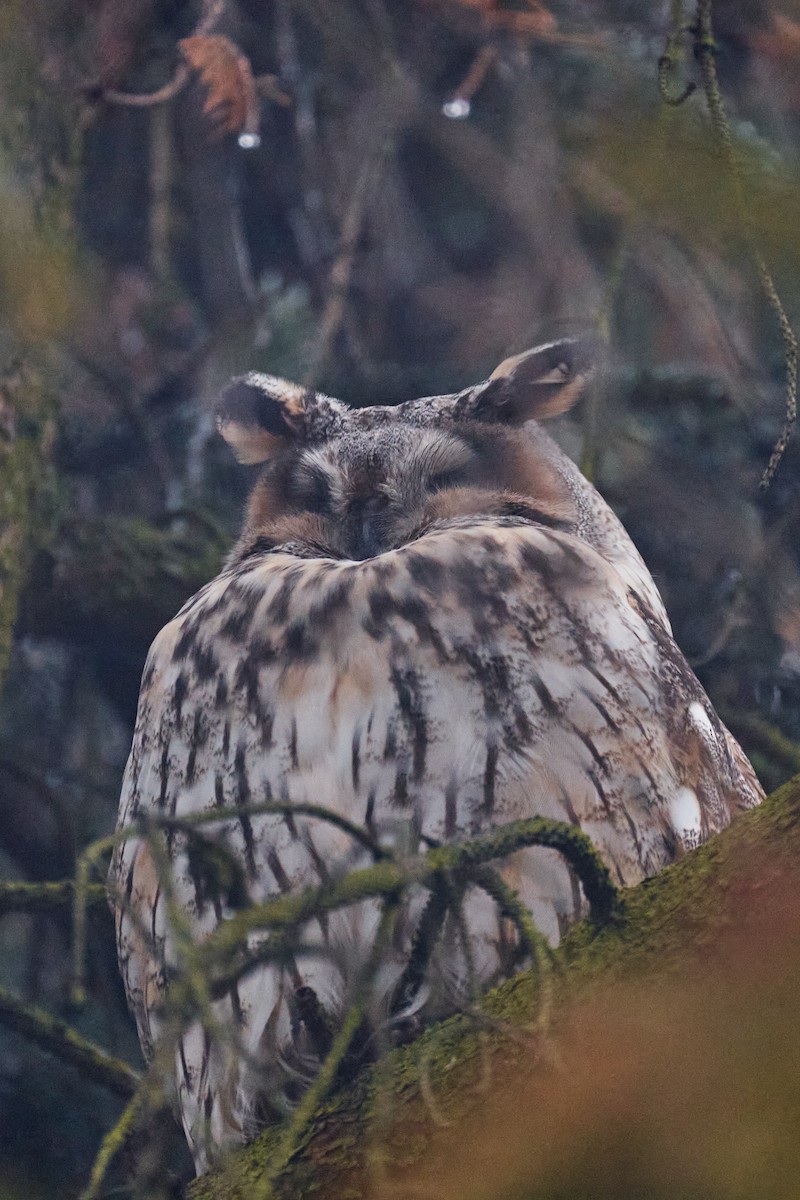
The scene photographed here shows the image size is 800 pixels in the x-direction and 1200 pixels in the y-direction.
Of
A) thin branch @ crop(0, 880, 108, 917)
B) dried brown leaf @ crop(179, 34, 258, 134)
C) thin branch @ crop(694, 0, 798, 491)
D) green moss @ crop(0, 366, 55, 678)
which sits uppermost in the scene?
dried brown leaf @ crop(179, 34, 258, 134)

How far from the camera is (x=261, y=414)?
222 cm

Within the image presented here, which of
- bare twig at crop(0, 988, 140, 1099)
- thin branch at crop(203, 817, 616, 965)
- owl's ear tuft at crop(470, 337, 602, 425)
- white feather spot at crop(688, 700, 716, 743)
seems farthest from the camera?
owl's ear tuft at crop(470, 337, 602, 425)

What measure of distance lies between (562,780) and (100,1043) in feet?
3.88

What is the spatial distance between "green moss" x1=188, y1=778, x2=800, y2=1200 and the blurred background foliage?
0.89 metres

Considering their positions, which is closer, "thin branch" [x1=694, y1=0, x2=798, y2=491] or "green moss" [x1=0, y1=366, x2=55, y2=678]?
"thin branch" [x1=694, y1=0, x2=798, y2=491]

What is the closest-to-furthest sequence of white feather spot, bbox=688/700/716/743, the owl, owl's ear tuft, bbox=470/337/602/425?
the owl
white feather spot, bbox=688/700/716/743
owl's ear tuft, bbox=470/337/602/425

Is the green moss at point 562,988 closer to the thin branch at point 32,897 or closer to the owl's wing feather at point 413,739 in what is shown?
the owl's wing feather at point 413,739

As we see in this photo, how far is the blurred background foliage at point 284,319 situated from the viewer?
7.90 feet

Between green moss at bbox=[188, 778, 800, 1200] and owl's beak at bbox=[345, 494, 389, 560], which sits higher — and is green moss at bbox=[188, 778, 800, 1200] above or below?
below

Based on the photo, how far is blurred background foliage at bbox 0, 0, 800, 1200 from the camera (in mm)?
2408

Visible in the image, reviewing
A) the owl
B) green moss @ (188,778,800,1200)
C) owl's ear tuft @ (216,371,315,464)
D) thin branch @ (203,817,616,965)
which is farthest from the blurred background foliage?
thin branch @ (203,817,616,965)

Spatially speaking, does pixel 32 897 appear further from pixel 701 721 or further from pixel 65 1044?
pixel 701 721

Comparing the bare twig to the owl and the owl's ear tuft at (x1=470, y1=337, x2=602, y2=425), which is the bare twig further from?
the owl's ear tuft at (x1=470, y1=337, x2=602, y2=425)

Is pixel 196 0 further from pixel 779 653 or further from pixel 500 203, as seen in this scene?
pixel 779 653
